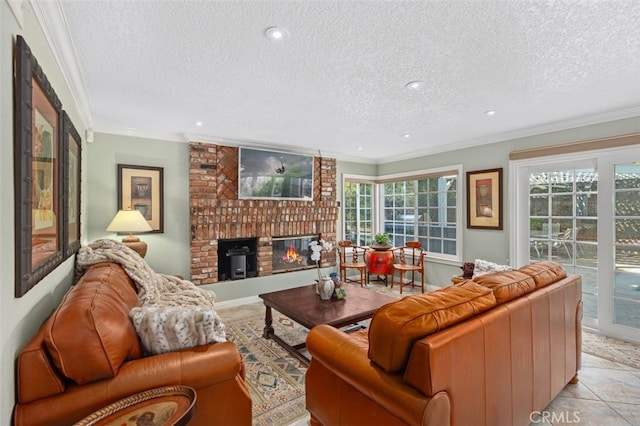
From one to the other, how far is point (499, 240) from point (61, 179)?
454cm

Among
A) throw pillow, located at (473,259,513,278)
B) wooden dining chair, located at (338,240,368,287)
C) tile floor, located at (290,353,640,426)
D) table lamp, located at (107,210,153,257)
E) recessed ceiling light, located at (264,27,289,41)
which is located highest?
recessed ceiling light, located at (264,27,289,41)

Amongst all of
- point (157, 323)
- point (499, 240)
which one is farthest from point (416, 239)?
point (157, 323)

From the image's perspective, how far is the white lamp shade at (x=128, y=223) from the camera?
317 centimetres

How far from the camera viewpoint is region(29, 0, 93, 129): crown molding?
57.3 inches

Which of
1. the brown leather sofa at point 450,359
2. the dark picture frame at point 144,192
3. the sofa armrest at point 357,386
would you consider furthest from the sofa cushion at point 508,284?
the dark picture frame at point 144,192

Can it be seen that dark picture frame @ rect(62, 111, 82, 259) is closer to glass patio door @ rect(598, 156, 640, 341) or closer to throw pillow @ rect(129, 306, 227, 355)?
throw pillow @ rect(129, 306, 227, 355)

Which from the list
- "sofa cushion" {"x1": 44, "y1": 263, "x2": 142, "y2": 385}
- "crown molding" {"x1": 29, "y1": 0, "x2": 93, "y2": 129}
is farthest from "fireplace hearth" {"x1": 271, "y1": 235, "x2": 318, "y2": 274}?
"sofa cushion" {"x1": 44, "y1": 263, "x2": 142, "y2": 385}

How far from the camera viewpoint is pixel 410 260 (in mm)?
5254

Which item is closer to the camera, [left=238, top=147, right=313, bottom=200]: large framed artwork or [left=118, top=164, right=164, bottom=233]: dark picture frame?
[left=118, top=164, right=164, bottom=233]: dark picture frame

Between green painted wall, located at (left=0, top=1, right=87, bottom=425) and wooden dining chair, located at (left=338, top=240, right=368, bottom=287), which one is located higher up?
green painted wall, located at (left=0, top=1, right=87, bottom=425)

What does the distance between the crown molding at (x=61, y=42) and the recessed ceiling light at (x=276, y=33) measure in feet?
3.40

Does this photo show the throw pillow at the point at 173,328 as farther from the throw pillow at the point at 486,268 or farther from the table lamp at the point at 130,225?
the throw pillow at the point at 486,268

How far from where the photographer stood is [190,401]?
44.1 inches

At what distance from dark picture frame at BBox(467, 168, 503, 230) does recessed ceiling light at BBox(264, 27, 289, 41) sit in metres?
3.42
